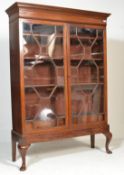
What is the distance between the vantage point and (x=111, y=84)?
13.3 ft

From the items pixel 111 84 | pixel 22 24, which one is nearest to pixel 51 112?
pixel 22 24

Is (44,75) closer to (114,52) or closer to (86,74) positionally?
(86,74)

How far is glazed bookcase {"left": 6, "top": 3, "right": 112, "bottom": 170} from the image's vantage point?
8.95ft

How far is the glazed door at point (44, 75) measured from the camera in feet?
9.05

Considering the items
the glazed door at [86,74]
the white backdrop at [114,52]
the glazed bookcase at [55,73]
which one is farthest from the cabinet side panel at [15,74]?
the white backdrop at [114,52]

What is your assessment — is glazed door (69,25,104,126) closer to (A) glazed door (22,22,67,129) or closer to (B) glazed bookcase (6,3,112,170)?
(B) glazed bookcase (6,3,112,170)

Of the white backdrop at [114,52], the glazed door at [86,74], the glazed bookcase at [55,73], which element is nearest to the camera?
the glazed bookcase at [55,73]

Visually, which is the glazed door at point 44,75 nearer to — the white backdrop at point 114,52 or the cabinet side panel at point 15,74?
the cabinet side panel at point 15,74

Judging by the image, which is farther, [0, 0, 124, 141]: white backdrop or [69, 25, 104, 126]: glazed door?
[0, 0, 124, 141]: white backdrop

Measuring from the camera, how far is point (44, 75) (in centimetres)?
289

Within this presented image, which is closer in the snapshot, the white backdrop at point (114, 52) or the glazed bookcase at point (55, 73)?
the glazed bookcase at point (55, 73)

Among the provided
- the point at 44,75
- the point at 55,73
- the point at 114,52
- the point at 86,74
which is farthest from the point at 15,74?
the point at 114,52

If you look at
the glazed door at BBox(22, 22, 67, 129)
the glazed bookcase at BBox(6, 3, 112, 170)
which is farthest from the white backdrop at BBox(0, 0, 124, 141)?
the glazed door at BBox(22, 22, 67, 129)

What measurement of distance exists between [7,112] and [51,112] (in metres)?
0.88
